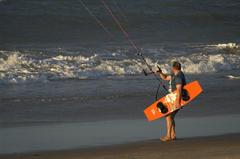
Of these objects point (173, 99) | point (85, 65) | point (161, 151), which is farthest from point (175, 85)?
point (85, 65)

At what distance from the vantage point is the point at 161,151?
9.18m

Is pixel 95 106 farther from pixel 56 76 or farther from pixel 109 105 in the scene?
pixel 56 76

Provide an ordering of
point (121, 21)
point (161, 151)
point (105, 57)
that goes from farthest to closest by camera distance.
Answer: point (121, 21), point (105, 57), point (161, 151)

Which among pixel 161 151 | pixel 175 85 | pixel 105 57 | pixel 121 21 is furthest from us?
pixel 121 21

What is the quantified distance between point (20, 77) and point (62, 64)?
268 cm

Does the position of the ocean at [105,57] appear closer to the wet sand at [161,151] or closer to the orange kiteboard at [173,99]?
the wet sand at [161,151]

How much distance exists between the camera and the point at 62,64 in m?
19.0

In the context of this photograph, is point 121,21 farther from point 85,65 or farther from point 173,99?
point 173,99

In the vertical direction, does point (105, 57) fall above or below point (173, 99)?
above

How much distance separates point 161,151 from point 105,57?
11587mm

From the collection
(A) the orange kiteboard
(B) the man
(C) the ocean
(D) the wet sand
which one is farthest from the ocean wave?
(D) the wet sand

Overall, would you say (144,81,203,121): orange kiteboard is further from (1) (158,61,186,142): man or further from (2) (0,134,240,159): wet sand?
(2) (0,134,240,159): wet sand

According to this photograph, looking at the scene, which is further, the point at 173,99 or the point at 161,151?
the point at 173,99

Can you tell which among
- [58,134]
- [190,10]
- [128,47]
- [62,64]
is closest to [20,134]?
[58,134]
